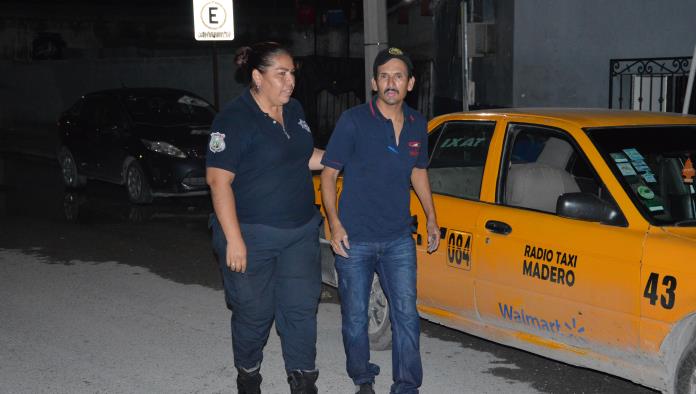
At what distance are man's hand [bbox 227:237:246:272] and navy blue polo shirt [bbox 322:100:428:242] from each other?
634 millimetres

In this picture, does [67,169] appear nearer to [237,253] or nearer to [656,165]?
[237,253]

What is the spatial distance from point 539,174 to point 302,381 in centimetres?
185

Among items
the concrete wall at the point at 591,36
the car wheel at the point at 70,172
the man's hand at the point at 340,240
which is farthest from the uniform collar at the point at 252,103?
the car wheel at the point at 70,172

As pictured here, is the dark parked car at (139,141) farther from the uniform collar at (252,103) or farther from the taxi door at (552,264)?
the uniform collar at (252,103)

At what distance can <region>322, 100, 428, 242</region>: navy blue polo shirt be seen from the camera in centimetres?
536

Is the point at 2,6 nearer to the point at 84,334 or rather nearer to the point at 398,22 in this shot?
the point at 398,22

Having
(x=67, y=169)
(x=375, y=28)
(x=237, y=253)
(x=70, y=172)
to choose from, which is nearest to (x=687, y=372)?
(x=237, y=253)

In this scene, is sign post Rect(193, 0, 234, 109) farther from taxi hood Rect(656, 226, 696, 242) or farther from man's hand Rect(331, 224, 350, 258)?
taxi hood Rect(656, 226, 696, 242)

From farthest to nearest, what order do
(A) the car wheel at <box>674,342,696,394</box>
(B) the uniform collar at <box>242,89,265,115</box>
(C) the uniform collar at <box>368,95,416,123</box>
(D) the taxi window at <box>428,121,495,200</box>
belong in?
(D) the taxi window at <box>428,121,495,200</box>
(C) the uniform collar at <box>368,95,416,123</box>
(B) the uniform collar at <box>242,89,265,115</box>
(A) the car wheel at <box>674,342,696,394</box>

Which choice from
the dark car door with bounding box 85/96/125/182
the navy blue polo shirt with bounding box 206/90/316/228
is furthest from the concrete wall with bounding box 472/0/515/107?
the navy blue polo shirt with bounding box 206/90/316/228

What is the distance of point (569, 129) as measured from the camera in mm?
5621

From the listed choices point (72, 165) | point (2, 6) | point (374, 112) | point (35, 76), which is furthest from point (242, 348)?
point (2, 6)

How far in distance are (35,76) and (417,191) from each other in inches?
930

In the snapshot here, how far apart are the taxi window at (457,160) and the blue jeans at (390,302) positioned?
1.03 m
